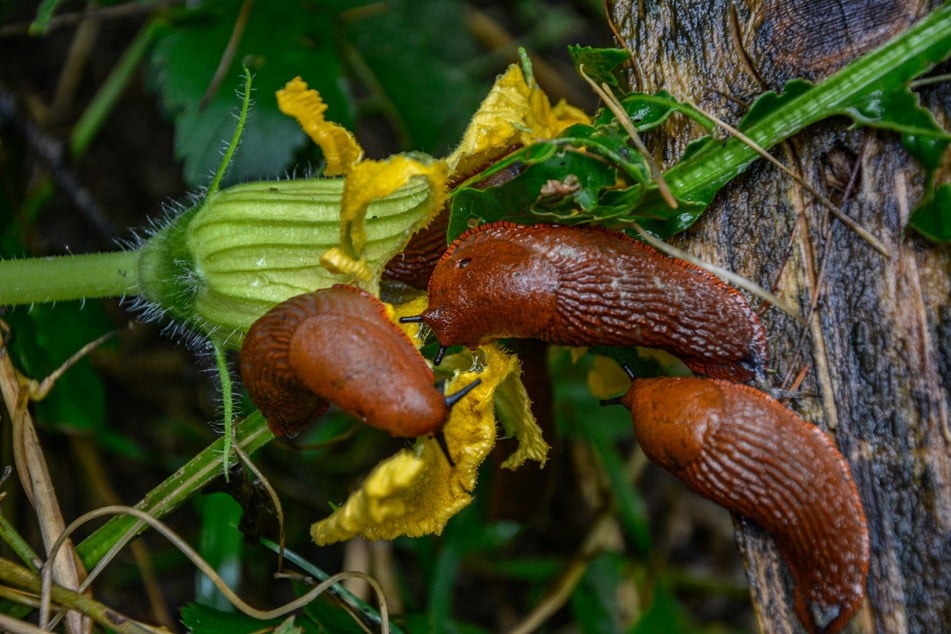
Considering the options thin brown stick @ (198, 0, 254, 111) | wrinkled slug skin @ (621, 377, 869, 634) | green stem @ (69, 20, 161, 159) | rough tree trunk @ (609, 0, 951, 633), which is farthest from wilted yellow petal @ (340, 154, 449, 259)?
green stem @ (69, 20, 161, 159)

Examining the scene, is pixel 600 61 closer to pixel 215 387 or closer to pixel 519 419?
pixel 519 419

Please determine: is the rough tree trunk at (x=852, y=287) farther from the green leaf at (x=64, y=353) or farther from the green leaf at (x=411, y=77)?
the green leaf at (x=64, y=353)

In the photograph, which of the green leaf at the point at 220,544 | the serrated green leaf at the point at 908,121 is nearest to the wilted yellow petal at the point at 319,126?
the serrated green leaf at the point at 908,121

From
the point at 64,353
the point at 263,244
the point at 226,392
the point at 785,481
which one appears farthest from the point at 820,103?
the point at 64,353

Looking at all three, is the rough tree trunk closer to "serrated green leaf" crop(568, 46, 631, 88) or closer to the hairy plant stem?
"serrated green leaf" crop(568, 46, 631, 88)

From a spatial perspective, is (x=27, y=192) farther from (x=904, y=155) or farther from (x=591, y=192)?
(x=904, y=155)

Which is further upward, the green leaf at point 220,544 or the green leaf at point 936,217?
the green leaf at point 936,217

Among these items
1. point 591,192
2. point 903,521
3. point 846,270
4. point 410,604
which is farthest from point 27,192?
point 903,521
